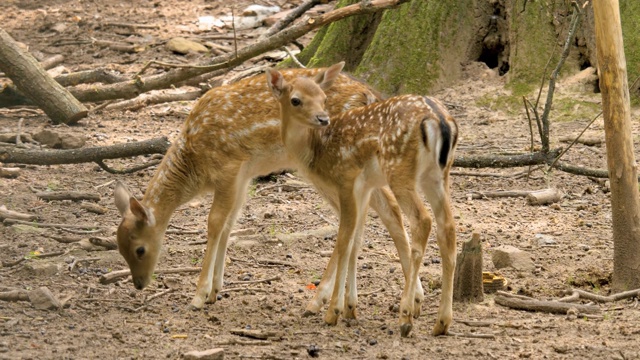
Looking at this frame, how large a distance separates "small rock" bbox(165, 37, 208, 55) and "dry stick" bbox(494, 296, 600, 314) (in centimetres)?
972

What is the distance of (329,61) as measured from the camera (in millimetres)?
12141

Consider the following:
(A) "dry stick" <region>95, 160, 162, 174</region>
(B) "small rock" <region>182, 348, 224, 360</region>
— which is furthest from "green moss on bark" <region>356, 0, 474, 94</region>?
(B) "small rock" <region>182, 348, 224, 360</region>

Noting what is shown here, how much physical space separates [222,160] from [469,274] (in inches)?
83.3

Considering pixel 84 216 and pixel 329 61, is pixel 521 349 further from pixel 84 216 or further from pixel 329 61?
pixel 329 61

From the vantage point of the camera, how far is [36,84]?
11.4 metres

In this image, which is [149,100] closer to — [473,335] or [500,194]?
[500,194]

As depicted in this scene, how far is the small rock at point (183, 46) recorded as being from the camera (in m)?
15.6

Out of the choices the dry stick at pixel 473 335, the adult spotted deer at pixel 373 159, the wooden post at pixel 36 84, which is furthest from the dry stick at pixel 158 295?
the wooden post at pixel 36 84

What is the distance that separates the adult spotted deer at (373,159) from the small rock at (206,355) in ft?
4.22

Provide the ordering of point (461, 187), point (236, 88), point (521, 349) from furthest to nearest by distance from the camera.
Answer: point (461, 187) < point (236, 88) < point (521, 349)

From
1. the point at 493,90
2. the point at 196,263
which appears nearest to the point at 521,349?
the point at 196,263

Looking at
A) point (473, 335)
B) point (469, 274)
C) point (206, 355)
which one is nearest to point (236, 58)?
point (469, 274)

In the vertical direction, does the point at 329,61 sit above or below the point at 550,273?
above

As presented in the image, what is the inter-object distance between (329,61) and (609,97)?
18.3ft
